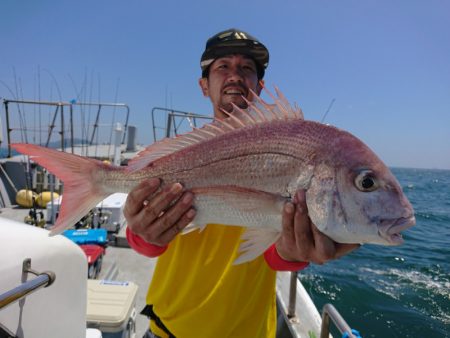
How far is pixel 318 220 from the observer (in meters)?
1.52

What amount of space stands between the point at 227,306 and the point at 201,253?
1.19ft

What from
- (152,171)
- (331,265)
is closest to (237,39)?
(152,171)

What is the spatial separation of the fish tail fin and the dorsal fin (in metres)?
0.24

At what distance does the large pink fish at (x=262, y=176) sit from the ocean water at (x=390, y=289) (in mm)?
5336

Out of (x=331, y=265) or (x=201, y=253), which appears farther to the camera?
(x=331, y=265)

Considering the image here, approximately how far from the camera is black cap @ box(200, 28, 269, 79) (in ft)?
8.00

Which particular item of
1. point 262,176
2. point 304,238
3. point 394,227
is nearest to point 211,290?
point 304,238

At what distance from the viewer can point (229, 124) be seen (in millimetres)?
1814

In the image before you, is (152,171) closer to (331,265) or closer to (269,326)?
(269,326)

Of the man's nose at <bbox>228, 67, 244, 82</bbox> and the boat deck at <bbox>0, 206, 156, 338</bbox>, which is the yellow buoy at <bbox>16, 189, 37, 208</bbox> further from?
the man's nose at <bbox>228, 67, 244, 82</bbox>

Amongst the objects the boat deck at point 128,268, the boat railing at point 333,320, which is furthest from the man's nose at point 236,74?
the boat deck at point 128,268

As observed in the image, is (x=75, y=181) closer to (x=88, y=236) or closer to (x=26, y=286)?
(x=26, y=286)

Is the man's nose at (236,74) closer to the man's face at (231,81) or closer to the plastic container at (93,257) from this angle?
the man's face at (231,81)

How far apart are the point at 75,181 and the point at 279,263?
1330mm
